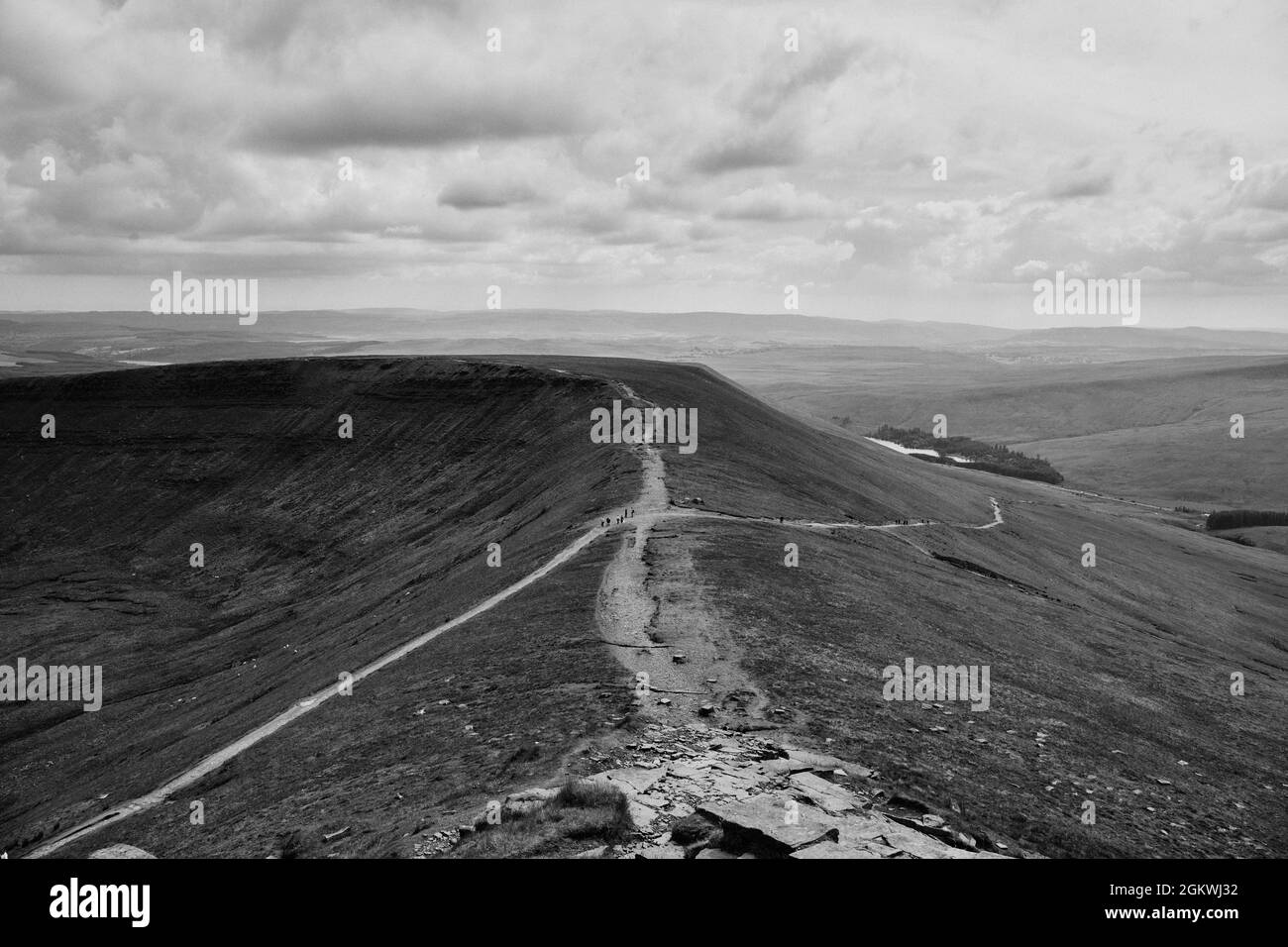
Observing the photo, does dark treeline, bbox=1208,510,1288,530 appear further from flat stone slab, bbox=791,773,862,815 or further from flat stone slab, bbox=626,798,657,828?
flat stone slab, bbox=626,798,657,828

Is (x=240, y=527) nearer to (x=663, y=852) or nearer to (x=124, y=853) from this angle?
(x=124, y=853)

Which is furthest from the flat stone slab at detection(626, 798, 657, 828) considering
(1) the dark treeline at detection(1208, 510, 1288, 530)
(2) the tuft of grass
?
(1) the dark treeline at detection(1208, 510, 1288, 530)

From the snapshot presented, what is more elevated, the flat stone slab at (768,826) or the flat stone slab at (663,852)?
the flat stone slab at (768,826)

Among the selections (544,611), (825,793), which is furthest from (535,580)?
(825,793)

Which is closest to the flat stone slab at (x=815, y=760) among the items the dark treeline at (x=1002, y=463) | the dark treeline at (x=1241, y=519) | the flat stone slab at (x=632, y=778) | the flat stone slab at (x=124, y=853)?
the flat stone slab at (x=632, y=778)

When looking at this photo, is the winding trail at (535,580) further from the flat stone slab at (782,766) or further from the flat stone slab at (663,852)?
the flat stone slab at (663,852)
